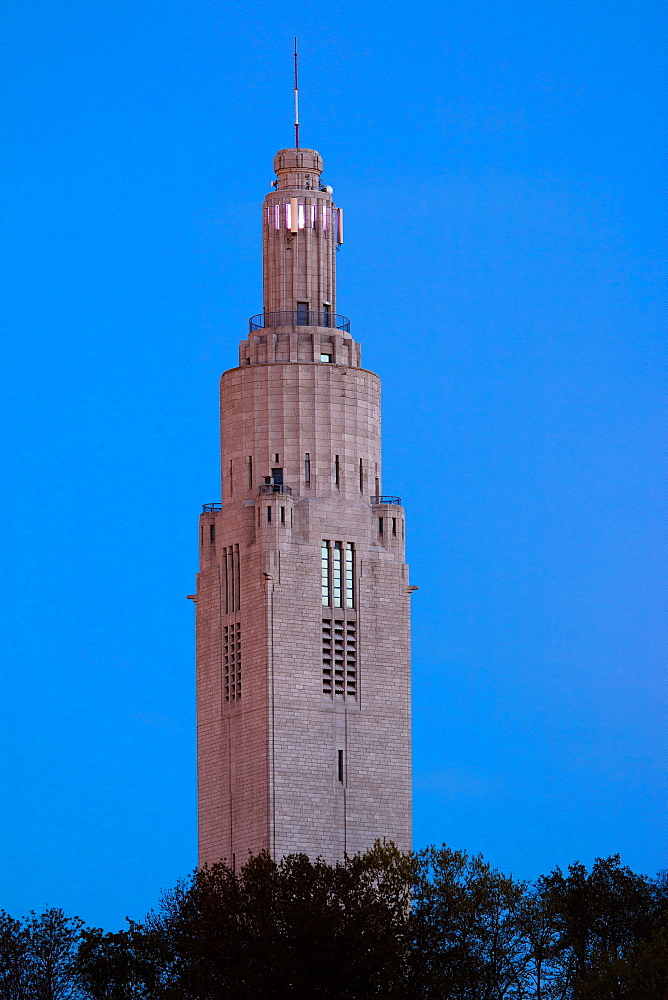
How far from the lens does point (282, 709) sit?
493 ft

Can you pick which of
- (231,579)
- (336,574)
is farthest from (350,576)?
(231,579)

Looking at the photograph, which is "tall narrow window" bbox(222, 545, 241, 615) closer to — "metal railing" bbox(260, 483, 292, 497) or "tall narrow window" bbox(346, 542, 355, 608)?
"metal railing" bbox(260, 483, 292, 497)

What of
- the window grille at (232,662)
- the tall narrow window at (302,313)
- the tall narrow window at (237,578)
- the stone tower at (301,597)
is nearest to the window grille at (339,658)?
the stone tower at (301,597)

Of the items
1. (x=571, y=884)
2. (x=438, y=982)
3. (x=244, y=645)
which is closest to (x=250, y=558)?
(x=244, y=645)

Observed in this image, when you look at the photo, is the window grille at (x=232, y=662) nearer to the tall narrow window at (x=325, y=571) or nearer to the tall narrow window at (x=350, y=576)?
the tall narrow window at (x=325, y=571)

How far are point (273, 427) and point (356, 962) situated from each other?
124 ft

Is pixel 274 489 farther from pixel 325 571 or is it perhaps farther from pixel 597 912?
pixel 597 912

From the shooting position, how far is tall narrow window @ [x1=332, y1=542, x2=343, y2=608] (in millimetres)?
153625

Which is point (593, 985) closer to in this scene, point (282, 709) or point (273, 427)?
point (282, 709)

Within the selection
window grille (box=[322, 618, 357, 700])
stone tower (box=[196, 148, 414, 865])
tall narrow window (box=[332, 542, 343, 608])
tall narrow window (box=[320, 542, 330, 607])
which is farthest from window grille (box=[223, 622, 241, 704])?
tall narrow window (box=[332, 542, 343, 608])

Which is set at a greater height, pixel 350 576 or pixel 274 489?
pixel 274 489

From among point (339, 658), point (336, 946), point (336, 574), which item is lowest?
point (336, 946)

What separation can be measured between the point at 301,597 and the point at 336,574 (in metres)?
2.52

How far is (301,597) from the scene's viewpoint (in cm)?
15238
